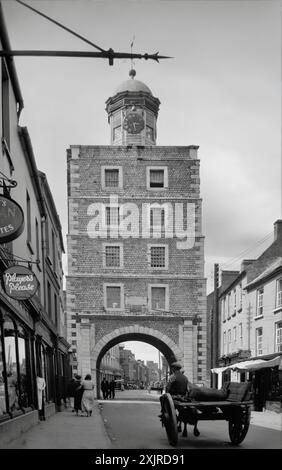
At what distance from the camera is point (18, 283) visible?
8.57 meters

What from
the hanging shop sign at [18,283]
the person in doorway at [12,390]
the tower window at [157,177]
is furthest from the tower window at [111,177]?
the hanging shop sign at [18,283]

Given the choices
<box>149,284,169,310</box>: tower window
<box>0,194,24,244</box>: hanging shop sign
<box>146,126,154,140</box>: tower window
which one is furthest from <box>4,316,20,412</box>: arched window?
<box>146,126,154,140</box>: tower window

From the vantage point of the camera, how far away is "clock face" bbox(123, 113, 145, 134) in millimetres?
32550

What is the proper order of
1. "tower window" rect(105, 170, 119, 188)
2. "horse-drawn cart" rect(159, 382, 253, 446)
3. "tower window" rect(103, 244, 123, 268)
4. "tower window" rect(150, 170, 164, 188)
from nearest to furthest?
"horse-drawn cart" rect(159, 382, 253, 446), "tower window" rect(150, 170, 164, 188), "tower window" rect(105, 170, 119, 188), "tower window" rect(103, 244, 123, 268)

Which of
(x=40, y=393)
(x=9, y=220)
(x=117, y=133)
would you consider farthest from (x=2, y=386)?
(x=117, y=133)

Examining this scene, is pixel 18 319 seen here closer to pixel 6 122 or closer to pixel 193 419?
pixel 6 122

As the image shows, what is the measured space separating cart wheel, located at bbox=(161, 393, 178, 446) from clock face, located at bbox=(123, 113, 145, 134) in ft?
81.2

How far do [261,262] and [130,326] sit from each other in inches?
512

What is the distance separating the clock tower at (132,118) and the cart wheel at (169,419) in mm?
22266

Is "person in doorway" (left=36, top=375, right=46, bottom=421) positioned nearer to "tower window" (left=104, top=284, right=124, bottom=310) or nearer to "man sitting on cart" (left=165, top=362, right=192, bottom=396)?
"man sitting on cart" (left=165, top=362, right=192, bottom=396)

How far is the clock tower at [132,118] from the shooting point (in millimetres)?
30600

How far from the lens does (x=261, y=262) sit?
21.4m

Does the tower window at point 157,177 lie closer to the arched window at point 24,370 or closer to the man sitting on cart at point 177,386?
the arched window at point 24,370

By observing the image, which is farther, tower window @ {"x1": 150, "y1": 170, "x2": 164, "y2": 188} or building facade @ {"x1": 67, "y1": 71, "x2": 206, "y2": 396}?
building facade @ {"x1": 67, "y1": 71, "x2": 206, "y2": 396}
